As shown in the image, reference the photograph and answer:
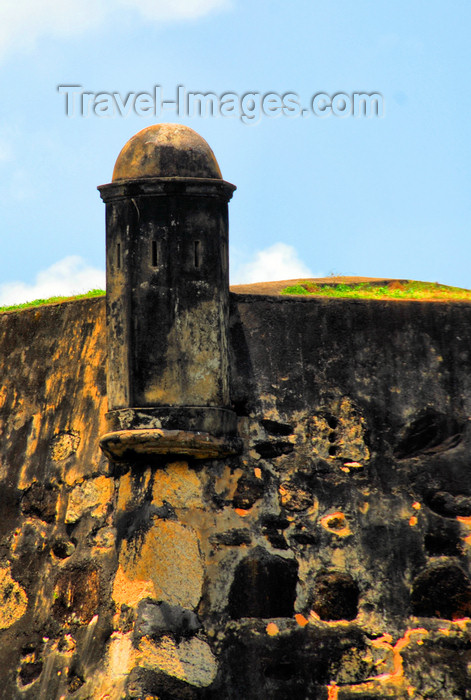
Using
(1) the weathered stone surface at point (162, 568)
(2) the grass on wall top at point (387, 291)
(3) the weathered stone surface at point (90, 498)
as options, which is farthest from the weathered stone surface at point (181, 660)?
(2) the grass on wall top at point (387, 291)

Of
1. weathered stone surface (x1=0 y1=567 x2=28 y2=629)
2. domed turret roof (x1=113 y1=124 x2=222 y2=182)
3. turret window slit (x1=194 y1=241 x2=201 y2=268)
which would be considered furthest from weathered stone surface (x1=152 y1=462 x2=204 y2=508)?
domed turret roof (x1=113 y1=124 x2=222 y2=182)

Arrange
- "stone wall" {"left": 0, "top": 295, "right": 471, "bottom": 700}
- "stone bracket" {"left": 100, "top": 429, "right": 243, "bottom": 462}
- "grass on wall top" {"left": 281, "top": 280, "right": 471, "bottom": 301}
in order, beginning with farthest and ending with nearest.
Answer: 1. "grass on wall top" {"left": 281, "top": 280, "right": 471, "bottom": 301}
2. "stone bracket" {"left": 100, "top": 429, "right": 243, "bottom": 462}
3. "stone wall" {"left": 0, "top": 295, "right": 471, "bottom": 700}

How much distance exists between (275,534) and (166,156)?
2.42m

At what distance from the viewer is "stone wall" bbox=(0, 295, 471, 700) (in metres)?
6.71

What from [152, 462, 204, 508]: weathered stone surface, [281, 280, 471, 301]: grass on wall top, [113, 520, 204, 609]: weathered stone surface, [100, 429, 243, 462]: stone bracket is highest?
[281, 280, 471, 301]: grass on wall top

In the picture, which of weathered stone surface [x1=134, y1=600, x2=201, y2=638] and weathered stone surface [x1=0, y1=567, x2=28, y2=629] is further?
weathered stone surface [x1=0, y1=567, x2=28, y2=629]

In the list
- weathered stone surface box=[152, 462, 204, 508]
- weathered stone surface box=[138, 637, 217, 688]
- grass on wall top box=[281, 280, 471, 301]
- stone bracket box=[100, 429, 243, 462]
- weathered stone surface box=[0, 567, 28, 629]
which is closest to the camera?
weathered stone surface box=[138, 637, 217, 688]

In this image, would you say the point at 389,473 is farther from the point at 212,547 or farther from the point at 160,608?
the point at 160,608

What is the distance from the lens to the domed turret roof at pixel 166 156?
23.7ft

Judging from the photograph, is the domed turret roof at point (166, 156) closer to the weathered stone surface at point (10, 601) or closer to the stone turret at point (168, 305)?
the stone turret at point (168, 305)

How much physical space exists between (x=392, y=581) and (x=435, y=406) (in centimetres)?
115

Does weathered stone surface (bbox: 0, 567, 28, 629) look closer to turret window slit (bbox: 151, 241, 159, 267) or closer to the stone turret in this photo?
the stone turret

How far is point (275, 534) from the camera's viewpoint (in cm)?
698

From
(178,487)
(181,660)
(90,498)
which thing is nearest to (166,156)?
(178,487)
